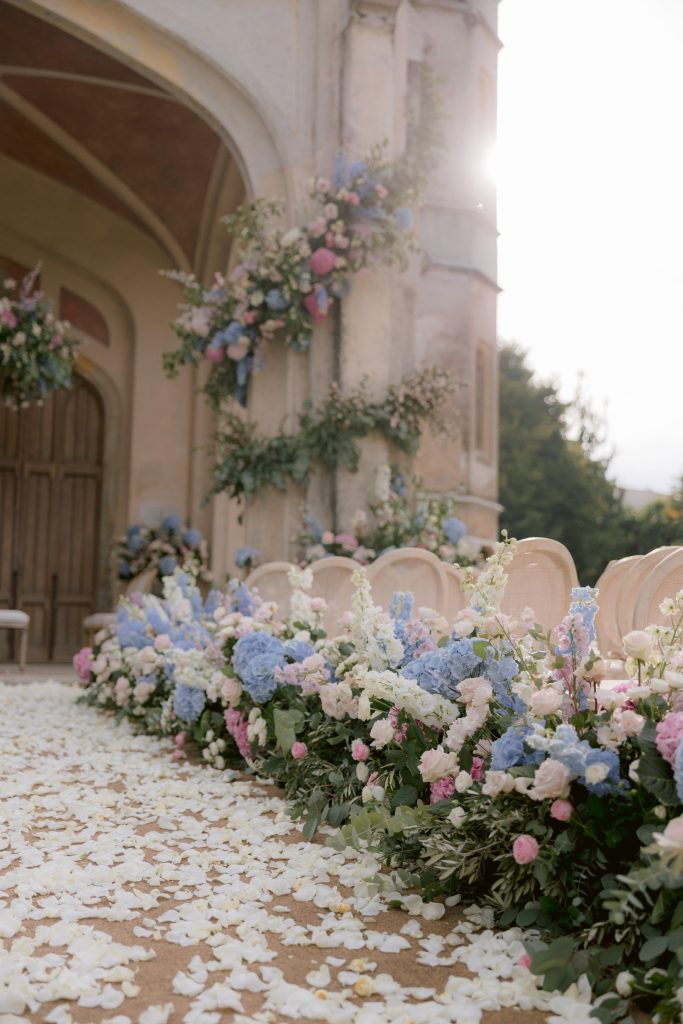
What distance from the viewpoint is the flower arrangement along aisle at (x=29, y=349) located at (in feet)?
27.4

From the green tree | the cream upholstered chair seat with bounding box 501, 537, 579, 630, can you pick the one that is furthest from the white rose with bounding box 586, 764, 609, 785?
the green tree

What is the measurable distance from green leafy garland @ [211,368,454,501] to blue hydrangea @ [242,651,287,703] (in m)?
3.51

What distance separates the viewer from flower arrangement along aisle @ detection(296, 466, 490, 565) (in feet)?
22.4

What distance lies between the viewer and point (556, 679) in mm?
2244

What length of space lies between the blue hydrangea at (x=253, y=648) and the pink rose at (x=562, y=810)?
5.94 feet

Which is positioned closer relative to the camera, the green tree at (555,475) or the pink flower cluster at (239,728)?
the pink flower cluster at (239,728)

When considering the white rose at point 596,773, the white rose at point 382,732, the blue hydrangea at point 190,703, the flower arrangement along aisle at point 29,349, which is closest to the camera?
the white rose at point 596,773

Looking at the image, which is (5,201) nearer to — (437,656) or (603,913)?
(437,656)

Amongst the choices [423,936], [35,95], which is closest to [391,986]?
[423,936]

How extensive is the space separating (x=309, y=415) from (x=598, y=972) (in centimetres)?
566

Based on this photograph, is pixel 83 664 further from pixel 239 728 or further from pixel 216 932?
pixel 216 932

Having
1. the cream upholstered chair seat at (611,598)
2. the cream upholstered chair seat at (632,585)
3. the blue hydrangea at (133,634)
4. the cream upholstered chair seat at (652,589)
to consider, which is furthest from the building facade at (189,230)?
the cream upholstered chair seat at (652,589)

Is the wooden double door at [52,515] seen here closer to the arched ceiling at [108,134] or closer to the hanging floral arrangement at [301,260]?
the arched ceiling at [108,134]

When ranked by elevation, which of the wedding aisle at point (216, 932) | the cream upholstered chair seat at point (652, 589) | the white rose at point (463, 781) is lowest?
the wedding aisle at point (216, 932)
